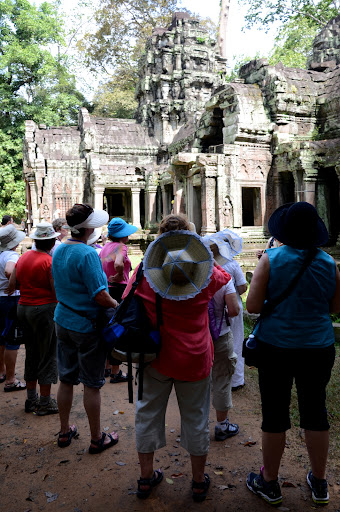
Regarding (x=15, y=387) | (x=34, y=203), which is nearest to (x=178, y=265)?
(x=15, y=387)

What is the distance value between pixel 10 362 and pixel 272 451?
3.17 m

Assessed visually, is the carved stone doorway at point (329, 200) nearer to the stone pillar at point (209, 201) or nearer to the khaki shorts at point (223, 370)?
the stone pillar at point (209, 201)

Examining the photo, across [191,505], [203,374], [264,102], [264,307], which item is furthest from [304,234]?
[264,102]

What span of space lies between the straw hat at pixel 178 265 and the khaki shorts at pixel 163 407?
1.88 feet

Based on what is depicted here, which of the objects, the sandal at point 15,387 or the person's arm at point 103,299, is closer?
the person's arm at point 103,299

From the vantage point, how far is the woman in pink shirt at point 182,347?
2473 millimetres

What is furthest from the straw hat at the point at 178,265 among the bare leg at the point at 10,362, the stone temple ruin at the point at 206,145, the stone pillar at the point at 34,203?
the stone pillar at the point at 34,203

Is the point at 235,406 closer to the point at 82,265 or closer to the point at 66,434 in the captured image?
the point at 66,434

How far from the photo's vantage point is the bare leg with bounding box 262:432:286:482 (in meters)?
2.55

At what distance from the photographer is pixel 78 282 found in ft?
10.4

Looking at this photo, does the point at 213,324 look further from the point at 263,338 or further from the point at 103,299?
the point at 103,299

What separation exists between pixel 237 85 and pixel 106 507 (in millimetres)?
13526

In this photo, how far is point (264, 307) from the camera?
8.40 ft

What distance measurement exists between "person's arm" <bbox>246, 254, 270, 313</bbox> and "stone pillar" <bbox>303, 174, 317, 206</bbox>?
33.4 ft
